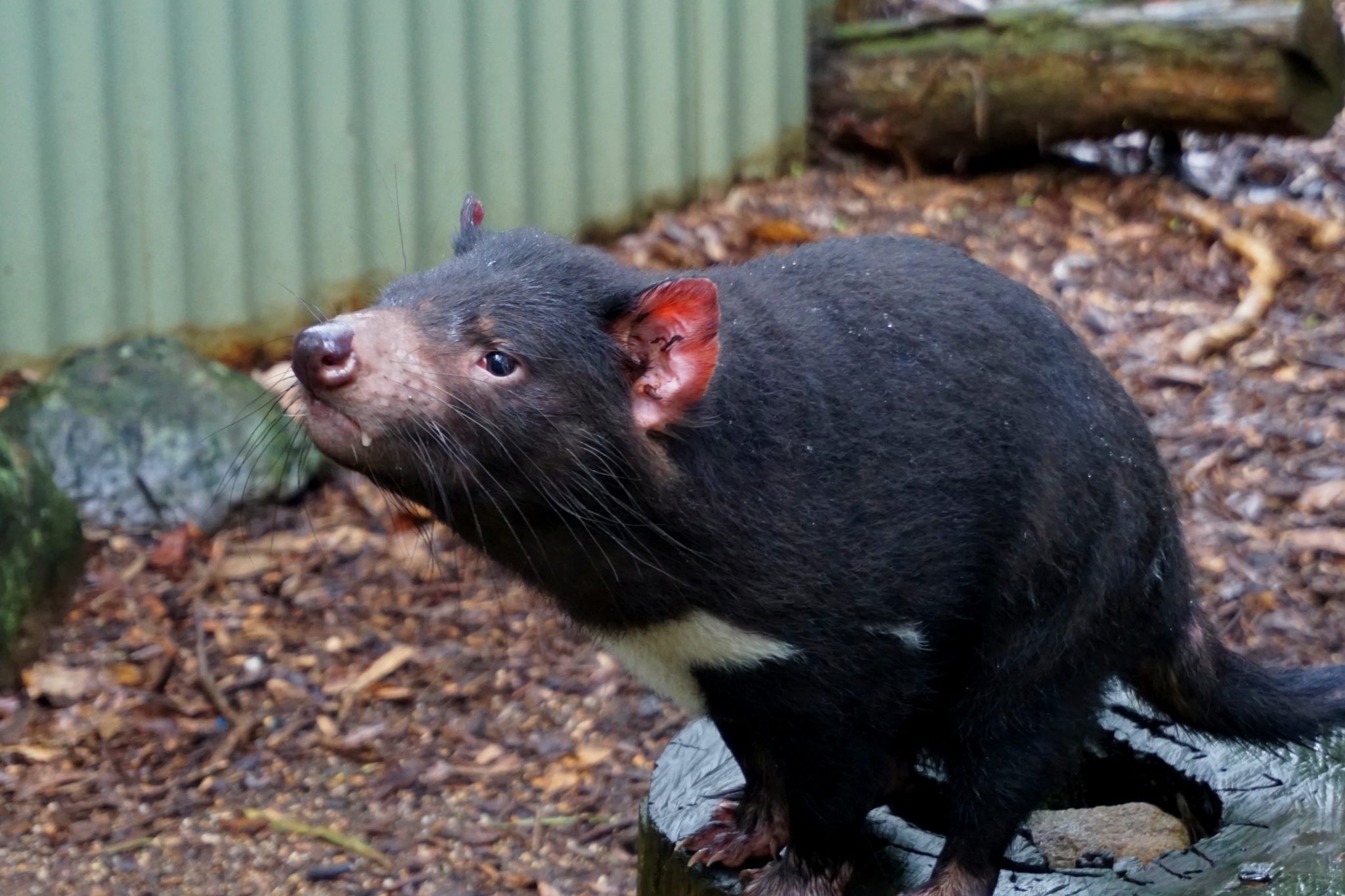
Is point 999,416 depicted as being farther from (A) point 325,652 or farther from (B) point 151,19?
(B) point 151,19

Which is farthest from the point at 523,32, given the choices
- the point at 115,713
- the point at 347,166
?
the point at 115,713

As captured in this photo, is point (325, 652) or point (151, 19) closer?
point (325, 652)

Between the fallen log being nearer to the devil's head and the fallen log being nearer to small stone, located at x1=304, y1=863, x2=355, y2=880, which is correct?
small stone, located at x1=304, y1=863, x2=355, y2=880

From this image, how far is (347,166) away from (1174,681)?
3.86 m

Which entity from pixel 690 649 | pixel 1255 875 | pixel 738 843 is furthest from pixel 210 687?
pixel 1255 875

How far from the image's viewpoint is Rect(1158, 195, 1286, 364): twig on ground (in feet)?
16.3

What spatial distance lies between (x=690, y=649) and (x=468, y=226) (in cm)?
80

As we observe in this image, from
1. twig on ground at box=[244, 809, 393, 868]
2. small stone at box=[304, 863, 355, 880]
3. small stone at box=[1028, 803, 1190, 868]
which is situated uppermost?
small stone at box=[1028, 803, 1190, 868]

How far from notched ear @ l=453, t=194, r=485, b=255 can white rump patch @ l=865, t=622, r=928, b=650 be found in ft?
2.94

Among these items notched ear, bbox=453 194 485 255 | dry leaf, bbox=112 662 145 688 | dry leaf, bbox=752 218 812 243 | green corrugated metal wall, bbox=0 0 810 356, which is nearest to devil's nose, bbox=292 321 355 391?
notched ear, bbox=453 194 485 255

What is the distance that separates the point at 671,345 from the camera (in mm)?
2170

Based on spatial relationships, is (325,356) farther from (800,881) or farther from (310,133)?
(310,133)

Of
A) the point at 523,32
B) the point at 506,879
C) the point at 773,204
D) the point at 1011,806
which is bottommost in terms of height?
the point at 506,879

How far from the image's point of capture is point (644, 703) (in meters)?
4.21
